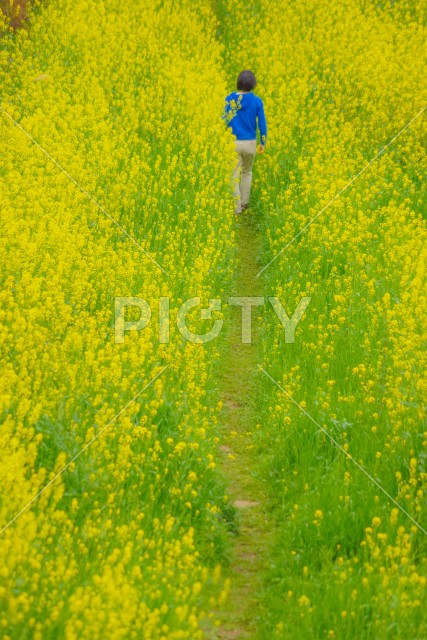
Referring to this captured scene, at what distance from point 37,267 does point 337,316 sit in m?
2.50

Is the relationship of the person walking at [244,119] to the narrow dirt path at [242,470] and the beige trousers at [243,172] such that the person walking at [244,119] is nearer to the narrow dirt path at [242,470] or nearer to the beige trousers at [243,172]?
the beige trousers at [243,172]

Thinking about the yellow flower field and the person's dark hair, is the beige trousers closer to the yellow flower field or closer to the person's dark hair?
the yellow flower field

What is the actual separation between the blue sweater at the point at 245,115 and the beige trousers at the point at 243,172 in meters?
0.09

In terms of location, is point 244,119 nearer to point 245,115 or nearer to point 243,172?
point 245,115

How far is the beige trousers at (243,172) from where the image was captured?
964 cm

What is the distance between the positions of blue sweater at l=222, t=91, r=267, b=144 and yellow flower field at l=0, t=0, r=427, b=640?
0.64 ft

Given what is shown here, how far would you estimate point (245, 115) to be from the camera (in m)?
9.68

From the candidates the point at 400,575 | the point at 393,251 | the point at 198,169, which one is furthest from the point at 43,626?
the point at 198,169

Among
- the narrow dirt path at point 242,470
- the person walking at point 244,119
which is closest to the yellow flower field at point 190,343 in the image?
the narrow dirt path at point 242,470

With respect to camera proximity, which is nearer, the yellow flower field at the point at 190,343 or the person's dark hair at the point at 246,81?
the yellow flower field at the point at 190,343

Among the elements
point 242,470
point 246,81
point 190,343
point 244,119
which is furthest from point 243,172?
point 242,470

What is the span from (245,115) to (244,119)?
48 mm

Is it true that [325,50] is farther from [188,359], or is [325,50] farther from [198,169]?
[188,359]

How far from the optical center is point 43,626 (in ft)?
11.5
